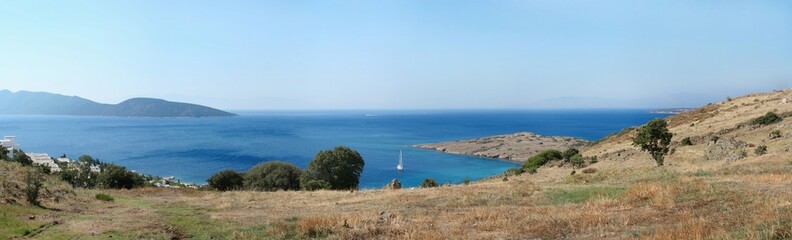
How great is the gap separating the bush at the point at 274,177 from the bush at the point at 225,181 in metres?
1.17

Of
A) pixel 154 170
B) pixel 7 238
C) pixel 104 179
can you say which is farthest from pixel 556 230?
pixel 154 170

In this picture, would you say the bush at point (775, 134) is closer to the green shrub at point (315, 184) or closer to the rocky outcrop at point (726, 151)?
the rocky outcrop at point (726, 151)

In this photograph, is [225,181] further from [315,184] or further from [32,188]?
[32,188]

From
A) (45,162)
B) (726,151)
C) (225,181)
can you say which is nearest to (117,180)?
(225,181)

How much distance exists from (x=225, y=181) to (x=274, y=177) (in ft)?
20.6

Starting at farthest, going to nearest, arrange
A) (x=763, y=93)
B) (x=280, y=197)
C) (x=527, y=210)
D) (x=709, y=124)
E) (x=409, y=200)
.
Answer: (x=763, y=93) → (x=709, y=124) → (x=280, y=197) → (x=409, y=200) → (x=527, y=210)

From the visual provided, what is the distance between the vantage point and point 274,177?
59469mm

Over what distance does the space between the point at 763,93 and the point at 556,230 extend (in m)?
89.2

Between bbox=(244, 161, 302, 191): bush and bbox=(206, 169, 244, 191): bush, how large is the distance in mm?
1172

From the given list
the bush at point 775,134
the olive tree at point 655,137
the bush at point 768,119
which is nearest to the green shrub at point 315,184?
the olive tree at point 655,137

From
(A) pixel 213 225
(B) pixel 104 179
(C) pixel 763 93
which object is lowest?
(B) pixel 104 179

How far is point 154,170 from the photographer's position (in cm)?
11431

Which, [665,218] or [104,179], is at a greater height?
[665,218]

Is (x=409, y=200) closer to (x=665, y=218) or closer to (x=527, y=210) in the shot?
(x=527, y=210)
